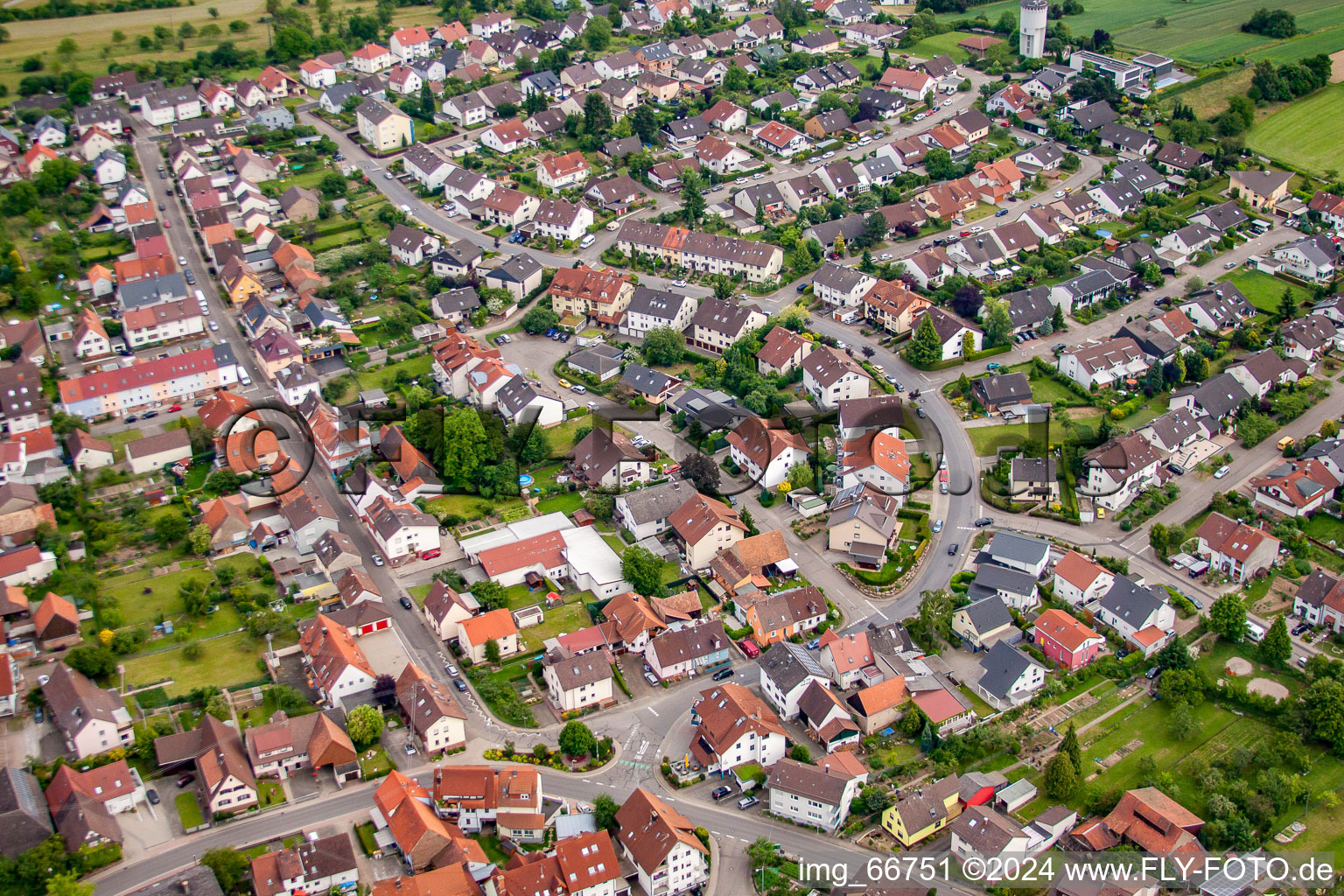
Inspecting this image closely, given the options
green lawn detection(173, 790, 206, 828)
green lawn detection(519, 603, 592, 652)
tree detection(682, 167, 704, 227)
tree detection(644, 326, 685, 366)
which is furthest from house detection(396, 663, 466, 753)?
tree detection(682, 167, 704, 227)

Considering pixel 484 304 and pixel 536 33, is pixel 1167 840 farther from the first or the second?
pixel 536 33

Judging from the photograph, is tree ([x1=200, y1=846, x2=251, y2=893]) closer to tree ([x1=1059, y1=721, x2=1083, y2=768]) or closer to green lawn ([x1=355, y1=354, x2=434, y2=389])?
tree ([x1=1059, y1=721, x2=1083, y2=768])

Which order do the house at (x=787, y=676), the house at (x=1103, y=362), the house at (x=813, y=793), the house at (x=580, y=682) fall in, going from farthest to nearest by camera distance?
the house at (x=1103, y=362) < the house at (x=787, y=676) < the house at (x=580, y=682) < the house at (x=813, y=793)

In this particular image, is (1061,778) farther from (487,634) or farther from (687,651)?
(487,634)

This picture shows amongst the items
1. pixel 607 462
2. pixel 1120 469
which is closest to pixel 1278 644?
pixel 1120 469

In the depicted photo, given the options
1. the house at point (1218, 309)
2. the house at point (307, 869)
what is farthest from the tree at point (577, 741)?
the house at point (1218, 309)

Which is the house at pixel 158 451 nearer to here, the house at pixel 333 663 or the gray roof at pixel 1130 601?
the house at pixel 333 663
